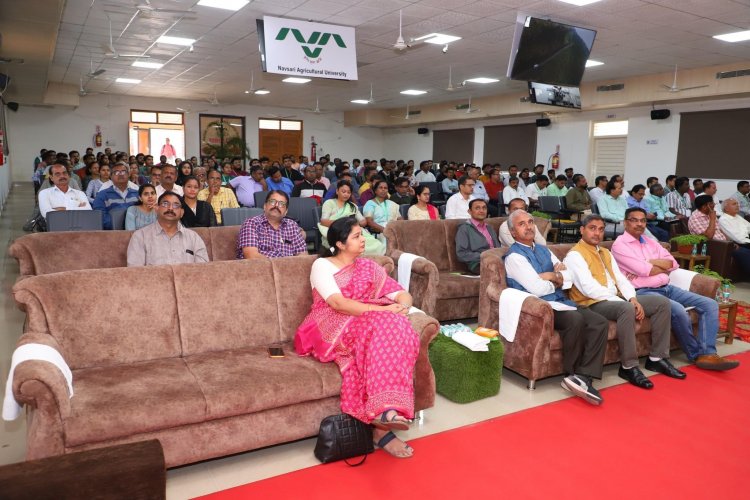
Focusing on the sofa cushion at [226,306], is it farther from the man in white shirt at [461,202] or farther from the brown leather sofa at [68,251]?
the man in white shirt at [461,202]

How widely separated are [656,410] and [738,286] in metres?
4.54

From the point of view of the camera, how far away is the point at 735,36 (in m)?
7.88

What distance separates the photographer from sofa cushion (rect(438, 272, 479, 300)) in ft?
15.6

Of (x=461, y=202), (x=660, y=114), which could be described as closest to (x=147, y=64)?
(x=461, y=202)

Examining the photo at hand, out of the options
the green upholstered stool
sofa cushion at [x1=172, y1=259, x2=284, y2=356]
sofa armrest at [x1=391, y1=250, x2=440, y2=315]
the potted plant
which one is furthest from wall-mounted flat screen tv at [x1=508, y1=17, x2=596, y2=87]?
sofa cushion at [x1=172, y1=259, x2=284, y2=356]

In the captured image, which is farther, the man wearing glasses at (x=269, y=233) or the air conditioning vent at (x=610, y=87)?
the air conditioning vent at (x=610, y=87)

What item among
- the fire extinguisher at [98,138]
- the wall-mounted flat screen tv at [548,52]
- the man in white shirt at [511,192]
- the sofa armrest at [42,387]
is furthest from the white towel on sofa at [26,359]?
the fire extinguisher at [98,138]

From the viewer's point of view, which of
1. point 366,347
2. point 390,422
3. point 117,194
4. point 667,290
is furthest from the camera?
point 117,194

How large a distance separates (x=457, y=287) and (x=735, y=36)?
20.9ft

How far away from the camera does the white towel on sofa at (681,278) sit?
450 centimetres

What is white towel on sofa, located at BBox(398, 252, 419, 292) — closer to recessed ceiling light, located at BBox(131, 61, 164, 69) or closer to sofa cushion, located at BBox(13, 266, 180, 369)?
sofa cushion, located at BBox(13, 266, 180, 369)

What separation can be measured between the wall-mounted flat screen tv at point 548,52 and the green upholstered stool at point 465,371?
3961 mm

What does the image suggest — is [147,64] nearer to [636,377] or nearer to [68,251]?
[68,251]

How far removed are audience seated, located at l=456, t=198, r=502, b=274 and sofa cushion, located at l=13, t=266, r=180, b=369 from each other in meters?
2.90
